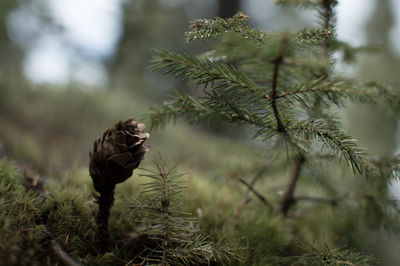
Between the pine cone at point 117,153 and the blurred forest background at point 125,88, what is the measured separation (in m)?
0.35

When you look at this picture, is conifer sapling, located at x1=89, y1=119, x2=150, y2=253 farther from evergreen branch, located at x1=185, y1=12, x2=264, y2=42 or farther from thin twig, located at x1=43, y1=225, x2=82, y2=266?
evergreen branch, located at x1=185, y1=12, x2=264, y2=42

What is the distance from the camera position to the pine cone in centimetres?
80

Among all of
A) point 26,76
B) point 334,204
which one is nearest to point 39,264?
point 334,204

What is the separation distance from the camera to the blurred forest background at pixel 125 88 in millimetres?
1975

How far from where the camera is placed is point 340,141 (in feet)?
2.58

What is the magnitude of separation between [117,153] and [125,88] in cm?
817

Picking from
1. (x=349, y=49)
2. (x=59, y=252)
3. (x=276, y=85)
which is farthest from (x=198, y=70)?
(x=349, y=49)

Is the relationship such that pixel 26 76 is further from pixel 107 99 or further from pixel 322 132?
pixel 322 132

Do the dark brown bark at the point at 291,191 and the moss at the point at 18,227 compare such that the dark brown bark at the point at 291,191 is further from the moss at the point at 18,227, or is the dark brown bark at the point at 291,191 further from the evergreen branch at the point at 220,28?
the moss at the point at 18,227

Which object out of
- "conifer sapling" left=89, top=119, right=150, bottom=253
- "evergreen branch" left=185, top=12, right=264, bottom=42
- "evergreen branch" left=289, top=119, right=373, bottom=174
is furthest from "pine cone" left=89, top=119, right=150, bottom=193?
"evergreen branch" left=289, top=119, right=373, bottom=174

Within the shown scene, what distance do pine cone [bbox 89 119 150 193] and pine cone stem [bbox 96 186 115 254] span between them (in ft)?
0.23

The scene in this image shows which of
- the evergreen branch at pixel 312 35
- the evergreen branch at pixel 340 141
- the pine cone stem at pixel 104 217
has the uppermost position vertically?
the evergreen branch at pixel 312 35

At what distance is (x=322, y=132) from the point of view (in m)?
0.80

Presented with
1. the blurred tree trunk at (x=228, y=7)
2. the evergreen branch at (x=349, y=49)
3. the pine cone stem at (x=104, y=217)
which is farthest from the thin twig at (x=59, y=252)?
the blurred tree trunk at (x=228, y=7)
